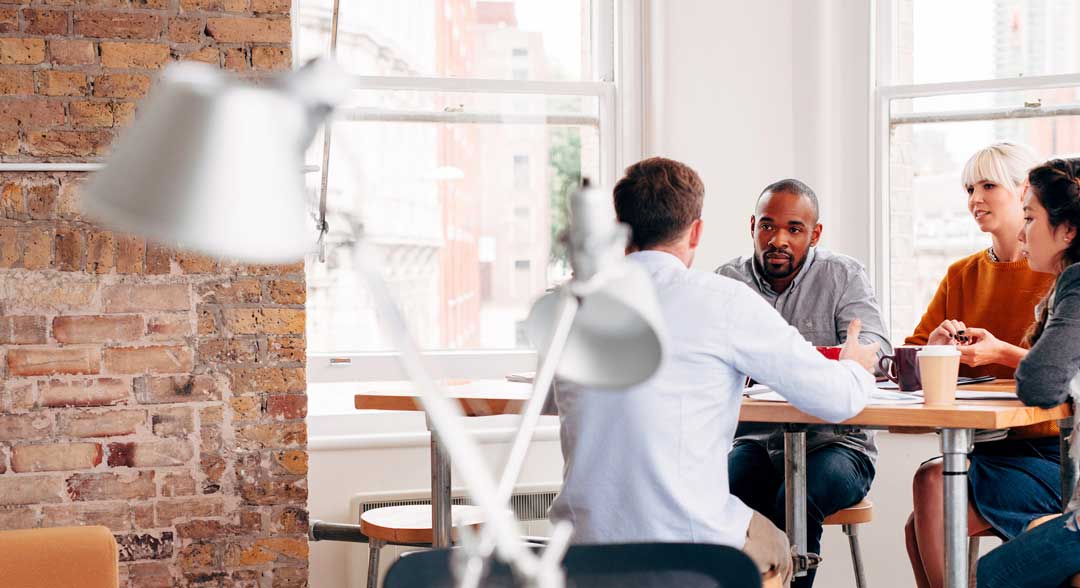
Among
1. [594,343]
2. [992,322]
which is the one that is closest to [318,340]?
[992,322]

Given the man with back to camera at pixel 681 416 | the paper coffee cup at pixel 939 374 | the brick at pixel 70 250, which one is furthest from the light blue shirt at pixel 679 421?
the brick at pixel 70 250

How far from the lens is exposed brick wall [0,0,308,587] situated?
2.71 m

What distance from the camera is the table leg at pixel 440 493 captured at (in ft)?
9.59

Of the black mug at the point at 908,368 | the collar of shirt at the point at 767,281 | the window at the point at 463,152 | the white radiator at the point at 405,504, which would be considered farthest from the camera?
the window at the point at 463,152

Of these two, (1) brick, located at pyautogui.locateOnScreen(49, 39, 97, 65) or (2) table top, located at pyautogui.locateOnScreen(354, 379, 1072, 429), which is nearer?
(2) table top, located at pyautogui.locateOnScreen(354, 379, 1072, 429)

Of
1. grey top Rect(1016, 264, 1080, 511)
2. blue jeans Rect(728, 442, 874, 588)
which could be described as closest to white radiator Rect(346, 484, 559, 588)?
blue jeans Rect(728, 442, 874, 588)

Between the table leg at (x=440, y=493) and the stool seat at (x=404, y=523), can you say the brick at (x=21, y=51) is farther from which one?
the stool seat at (x=404, y=523)

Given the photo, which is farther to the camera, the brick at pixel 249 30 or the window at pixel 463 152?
the window at pixel 463 152

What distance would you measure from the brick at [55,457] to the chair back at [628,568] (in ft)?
5.69

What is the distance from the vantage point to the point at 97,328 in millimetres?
2750

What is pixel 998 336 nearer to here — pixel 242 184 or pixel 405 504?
pixel 405 504

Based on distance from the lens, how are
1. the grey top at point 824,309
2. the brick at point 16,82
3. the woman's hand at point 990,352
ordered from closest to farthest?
the woman's hand at point 990,352, the brick at point 16,82, the grey top at point 824,309

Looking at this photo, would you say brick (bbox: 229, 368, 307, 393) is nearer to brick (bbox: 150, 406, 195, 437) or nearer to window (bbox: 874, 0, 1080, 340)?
brick (bbox: 150, 406, 195, 437)

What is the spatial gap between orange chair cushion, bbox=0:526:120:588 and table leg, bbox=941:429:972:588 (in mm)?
1622
